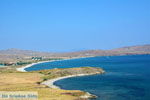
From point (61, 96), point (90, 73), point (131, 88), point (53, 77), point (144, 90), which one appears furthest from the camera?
point (90, 73)

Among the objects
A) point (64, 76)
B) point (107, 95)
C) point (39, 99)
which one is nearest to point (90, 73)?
point (64, 76)

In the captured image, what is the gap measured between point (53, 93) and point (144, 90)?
24.3 meters

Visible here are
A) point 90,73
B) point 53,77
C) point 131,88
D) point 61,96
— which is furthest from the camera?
point 90,73

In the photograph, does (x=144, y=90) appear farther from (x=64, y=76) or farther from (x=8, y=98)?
(x=64, y=76)

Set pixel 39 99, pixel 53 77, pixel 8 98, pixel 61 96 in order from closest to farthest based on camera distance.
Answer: pixel 8 98
pixel 39 99
pixel 61 96
pixel 53 77

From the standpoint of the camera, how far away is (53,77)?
10750cm

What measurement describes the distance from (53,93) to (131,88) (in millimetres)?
23908

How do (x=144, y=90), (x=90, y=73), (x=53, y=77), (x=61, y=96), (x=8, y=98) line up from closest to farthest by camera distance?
1. (x=8, y=98)
2. (x=61, y=96)
3. (x=144, y=90)
4. (x=53, y=77)
5. (x=90, y=73)

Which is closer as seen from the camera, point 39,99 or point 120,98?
point 39,99

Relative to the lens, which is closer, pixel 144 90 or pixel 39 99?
pixel 39 99

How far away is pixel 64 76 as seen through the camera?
113875 millimetres

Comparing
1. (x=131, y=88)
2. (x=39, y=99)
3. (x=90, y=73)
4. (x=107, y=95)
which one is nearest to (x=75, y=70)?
(x=90, y=73)

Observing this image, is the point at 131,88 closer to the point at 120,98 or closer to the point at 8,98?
the point at 120,98

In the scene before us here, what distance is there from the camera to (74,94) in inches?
2586
